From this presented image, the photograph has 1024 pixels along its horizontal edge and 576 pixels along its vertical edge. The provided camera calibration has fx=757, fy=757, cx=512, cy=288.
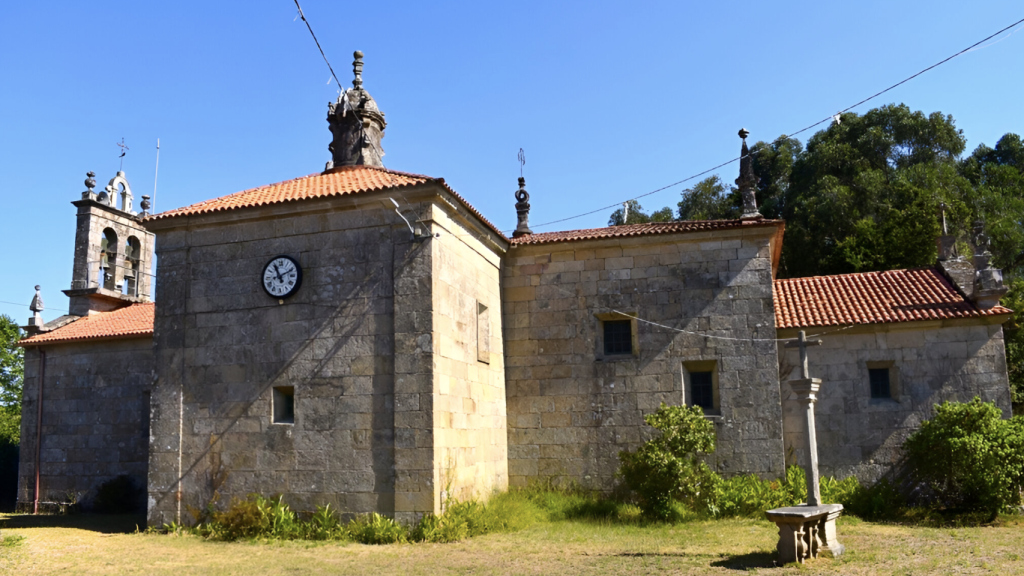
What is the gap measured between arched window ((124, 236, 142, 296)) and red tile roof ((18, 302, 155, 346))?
8.48ft

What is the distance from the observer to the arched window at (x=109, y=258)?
879 inches

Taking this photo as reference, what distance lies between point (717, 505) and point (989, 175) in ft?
86.1

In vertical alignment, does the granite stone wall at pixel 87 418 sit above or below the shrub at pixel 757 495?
above

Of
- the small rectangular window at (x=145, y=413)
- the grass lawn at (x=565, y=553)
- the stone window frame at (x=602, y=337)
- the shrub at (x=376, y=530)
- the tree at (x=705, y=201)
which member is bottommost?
the grass lawn at (x=565, y=553)

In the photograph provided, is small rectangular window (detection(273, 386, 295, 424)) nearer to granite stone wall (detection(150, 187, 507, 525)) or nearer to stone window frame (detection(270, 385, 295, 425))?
stone window frame (detection(270, 385, 295, 425))

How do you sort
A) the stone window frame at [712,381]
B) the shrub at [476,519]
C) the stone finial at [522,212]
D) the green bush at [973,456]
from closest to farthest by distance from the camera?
1. the shrub at [476,519]
2. the green bush at [973,456]
3. the stone window frame at [712,381]
4. the stone finial at [522,212]

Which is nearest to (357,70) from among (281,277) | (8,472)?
(281,277)

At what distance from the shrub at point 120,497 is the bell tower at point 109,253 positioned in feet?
20.4

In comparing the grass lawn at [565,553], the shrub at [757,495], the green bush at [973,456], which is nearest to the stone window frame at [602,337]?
the shrub at [757,495]

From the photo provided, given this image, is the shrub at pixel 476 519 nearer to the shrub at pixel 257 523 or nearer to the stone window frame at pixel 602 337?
the shrub at pixel 257 523

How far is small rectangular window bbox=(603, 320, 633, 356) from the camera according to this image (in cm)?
1510

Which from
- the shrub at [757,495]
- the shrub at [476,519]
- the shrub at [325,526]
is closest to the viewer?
the shrub at [476,519]

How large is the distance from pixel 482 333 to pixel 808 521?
6.82 metres

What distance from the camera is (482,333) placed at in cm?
1426
